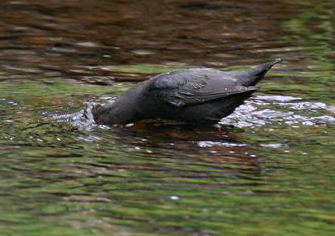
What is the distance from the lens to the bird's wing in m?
6.53

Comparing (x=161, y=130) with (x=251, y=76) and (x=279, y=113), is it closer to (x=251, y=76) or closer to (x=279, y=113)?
(x=251, y=76)

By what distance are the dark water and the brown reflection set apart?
0.02 metres

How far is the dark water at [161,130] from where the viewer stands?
4.18m

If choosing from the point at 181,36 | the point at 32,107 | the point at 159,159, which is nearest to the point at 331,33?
the point at 181,36

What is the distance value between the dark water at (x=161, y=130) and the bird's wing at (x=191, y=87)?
265 millimetres

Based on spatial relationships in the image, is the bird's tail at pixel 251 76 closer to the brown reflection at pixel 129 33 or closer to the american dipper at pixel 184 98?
the american dipper at pixel 184 98

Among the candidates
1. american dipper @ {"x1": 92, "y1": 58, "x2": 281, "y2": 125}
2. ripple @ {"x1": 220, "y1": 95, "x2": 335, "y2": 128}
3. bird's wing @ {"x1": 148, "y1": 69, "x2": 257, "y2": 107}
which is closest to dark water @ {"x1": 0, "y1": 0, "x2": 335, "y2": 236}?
ripple @ {"x1": 220, "y1": 95, "x2": 335, "y2": 128}

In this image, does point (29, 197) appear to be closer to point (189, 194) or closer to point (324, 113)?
point (189, 194)

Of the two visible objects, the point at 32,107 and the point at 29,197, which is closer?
the point at 29,197

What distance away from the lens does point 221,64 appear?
859cm

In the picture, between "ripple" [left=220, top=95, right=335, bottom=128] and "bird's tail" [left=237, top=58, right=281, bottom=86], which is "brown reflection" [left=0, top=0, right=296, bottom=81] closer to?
"ripple" [left=220, top=95, right=335, bottom=128]

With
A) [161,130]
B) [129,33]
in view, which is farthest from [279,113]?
[129,33]

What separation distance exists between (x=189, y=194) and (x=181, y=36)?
5547 millimetres

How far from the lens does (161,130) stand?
6555mm
